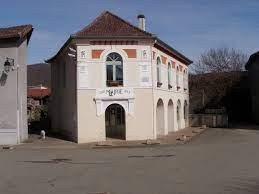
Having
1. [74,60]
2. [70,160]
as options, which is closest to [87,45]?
[74,60]

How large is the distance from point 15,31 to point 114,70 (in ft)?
21.0

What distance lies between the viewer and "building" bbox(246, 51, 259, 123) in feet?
147

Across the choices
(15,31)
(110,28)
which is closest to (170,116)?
(110,28)

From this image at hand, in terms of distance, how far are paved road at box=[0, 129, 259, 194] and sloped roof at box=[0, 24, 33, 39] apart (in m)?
10.9

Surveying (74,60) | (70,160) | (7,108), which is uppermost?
(74,60)

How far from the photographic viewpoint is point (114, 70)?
2903cm

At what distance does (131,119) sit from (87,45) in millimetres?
5116

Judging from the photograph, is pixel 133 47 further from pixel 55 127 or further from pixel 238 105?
pixel 238 105

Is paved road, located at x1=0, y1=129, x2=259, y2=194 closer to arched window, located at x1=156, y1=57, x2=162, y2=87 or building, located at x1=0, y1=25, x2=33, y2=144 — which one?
building, located at x1=0, y1=25, x2=33, y2=144

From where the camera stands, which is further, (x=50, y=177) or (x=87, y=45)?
(x=87, y=45)

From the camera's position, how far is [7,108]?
28.6 meters

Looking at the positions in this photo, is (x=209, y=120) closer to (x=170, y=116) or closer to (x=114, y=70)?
(x=170, y=116)

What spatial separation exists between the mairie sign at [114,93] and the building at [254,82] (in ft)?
59.4

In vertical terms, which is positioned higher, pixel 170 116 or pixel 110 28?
pixel 110 28
